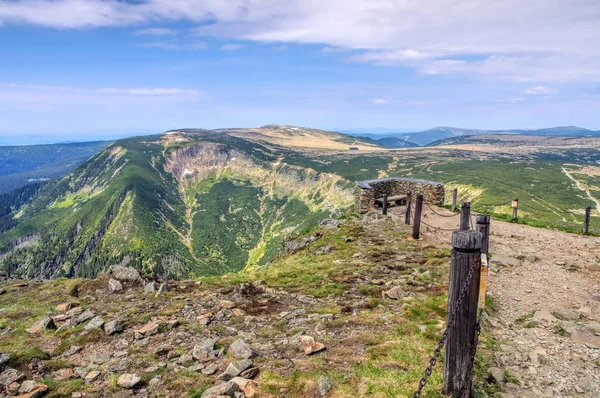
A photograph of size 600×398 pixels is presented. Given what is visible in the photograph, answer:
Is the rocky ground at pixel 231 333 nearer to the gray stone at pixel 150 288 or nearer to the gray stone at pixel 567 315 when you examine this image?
the gray stone at pixel 150 288

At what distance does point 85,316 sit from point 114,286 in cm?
263

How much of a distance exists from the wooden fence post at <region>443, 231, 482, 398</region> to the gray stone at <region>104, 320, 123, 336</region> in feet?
28.0

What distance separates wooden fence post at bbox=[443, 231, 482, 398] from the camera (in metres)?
5.32

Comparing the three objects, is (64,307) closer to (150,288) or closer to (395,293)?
(150,288)

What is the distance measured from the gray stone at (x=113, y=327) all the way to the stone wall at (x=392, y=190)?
2307 cm

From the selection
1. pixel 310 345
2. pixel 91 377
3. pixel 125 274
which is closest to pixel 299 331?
pixel 310 345

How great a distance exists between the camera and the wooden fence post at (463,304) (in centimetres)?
532

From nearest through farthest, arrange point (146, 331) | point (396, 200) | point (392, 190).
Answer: point (146, 331)
point (396, 200)
point (392, 190)

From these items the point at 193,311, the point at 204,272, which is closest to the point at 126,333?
the point at 193,311

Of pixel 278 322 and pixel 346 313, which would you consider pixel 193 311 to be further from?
pixel 346 313

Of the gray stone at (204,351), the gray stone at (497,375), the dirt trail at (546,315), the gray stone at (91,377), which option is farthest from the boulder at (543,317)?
the gray stone at (91,377)

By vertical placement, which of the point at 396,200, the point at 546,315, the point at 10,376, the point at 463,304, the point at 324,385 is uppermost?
the point at 463,304

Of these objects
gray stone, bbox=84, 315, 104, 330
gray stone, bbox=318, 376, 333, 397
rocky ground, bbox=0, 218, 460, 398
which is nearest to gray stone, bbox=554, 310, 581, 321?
rocky ground, bbox=0, 218, 460, 398

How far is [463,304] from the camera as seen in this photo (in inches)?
213
